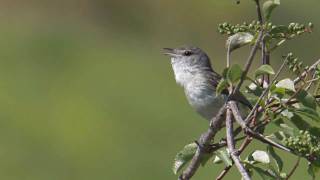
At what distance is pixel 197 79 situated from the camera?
5.49 meters

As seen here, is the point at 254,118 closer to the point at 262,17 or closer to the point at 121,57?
the point at 262,17

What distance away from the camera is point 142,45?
21531mm

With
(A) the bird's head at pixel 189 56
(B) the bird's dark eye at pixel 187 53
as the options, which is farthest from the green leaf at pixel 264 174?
(B) the bird's dark eye at pixel 187 53

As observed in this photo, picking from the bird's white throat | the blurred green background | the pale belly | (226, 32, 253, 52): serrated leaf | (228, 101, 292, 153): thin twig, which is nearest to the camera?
(228, 101, 292, 153): thin twig

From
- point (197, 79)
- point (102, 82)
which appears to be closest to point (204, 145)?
point (197, 79)

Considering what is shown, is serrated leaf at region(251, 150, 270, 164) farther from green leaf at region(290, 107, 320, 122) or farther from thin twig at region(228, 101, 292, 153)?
thin twig at region(228, 101, 292, 153)

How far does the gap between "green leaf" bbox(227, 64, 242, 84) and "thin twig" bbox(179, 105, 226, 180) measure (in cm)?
7

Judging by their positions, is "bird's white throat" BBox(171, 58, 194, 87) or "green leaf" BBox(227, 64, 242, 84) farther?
"bird's white throat" BBox(171, 58, 194, 87)

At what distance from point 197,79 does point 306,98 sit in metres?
3.12

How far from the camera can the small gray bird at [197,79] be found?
5.11 m

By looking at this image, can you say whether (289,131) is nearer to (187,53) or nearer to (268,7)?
(268,7)

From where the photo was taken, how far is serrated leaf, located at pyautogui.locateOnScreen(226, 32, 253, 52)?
8.60 feet

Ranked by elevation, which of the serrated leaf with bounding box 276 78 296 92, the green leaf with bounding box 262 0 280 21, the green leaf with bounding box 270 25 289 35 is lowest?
the serrated leaf with bounding box 276 78 296 92

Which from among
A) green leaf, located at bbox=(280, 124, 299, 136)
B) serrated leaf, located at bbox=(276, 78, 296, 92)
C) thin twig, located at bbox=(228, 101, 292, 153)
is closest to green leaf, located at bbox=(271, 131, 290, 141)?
green leaf, located at bbox=(280, 124, 299, 136)
